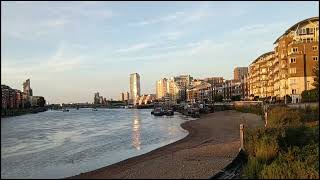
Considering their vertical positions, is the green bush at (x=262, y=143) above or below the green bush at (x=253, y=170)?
above

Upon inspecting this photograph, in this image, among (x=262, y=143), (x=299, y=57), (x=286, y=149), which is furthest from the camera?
(x=299, y=57)

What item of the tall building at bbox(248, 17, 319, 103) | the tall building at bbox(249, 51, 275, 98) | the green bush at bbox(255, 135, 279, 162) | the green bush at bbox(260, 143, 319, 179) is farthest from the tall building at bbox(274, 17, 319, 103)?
the green bush at bbox(260, 143, 319, 179)

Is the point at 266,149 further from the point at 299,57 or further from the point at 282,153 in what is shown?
the point at 299,57

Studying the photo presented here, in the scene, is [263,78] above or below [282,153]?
above

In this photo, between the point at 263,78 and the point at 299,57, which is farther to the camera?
the point at 263,78

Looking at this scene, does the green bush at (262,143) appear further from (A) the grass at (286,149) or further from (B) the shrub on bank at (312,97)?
(B) the shrub on bank at (312,97)

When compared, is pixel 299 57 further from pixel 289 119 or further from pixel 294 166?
pixel 294 166

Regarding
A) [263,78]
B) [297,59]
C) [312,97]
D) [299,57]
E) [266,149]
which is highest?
[299,57]

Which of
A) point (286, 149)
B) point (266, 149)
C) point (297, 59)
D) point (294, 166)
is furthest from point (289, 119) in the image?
point (297, 59)

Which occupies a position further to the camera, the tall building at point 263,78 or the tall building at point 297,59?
the tall building at point 263,78

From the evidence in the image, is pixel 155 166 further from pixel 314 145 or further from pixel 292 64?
pixel 292 64

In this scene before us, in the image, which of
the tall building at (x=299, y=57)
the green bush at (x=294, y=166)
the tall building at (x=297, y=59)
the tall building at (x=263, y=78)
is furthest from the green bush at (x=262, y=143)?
the tall building at (x=263, y=78)

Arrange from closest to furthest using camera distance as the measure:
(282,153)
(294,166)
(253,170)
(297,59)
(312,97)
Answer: (294,166)
(253,170)
(282,153)
(312,97)
(297,59)

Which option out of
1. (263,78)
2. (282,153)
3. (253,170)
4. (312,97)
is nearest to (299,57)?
(263,78)
